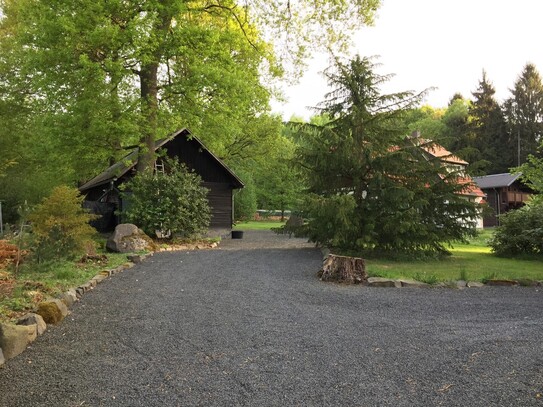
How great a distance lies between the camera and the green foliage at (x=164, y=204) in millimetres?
16438

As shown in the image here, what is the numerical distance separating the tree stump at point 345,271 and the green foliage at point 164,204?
27.6 feet

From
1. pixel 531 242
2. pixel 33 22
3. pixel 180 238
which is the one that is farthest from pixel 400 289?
pixel 33 22

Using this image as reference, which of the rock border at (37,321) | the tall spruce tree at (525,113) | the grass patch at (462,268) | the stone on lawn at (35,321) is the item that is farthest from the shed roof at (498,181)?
the stone on lawn at (35,321)

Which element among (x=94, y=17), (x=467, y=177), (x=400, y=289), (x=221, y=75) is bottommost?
(x=400, y=289)

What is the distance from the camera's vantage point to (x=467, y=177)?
13258mm

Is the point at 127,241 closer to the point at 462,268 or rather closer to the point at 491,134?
the point at 462,268

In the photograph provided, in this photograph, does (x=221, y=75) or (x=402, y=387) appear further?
(x=221, y=75)

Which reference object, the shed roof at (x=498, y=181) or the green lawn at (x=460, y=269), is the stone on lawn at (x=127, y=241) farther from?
the shed roof at (x=498, y=181)

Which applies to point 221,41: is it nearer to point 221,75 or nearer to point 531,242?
point 221,75

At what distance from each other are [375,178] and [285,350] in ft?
27.7

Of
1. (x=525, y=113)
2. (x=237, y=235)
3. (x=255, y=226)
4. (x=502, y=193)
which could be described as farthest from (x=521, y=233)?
(x=525, y=113)

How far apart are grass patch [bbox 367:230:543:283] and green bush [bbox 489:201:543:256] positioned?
589 millimetres

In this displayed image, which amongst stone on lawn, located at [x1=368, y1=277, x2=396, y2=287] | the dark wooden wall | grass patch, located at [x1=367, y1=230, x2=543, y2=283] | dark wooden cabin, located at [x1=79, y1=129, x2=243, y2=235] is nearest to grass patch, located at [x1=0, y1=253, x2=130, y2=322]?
stone on lawn, located at [x1=368, y1=277, x2=396, y2=287]

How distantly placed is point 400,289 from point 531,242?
7890 mm
